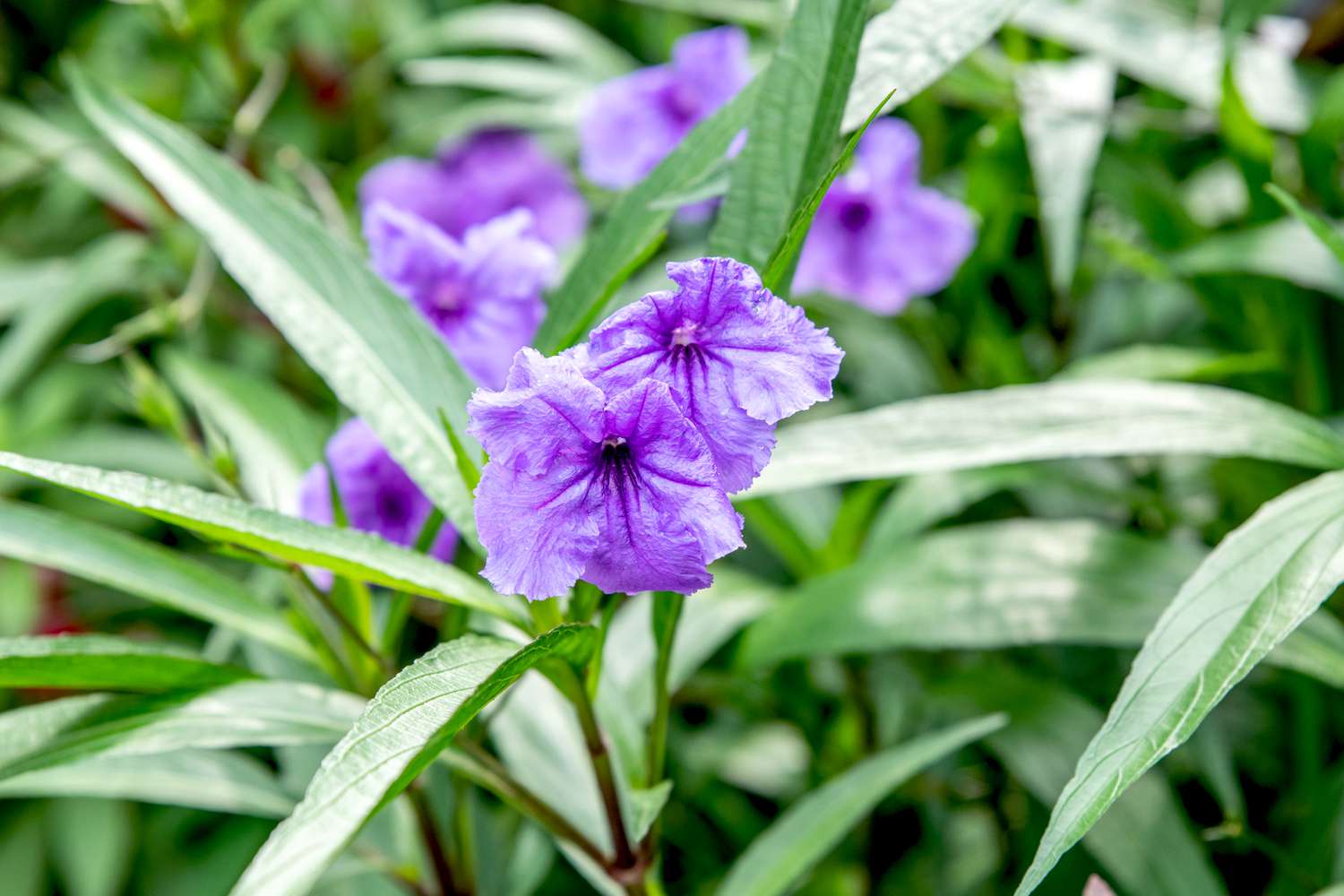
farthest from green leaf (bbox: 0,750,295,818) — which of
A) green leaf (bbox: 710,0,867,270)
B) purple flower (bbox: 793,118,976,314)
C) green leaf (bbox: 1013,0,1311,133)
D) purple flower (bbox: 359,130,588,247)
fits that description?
green leaf (bbox: 1013,0,1311,133)

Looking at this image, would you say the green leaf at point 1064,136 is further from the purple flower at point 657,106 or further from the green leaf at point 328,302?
the green leaf at point 328,302

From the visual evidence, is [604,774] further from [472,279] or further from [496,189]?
[496,189]

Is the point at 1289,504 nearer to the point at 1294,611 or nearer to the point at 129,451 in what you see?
the point at 1294,611

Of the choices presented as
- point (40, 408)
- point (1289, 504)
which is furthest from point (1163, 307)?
point (40, 408)

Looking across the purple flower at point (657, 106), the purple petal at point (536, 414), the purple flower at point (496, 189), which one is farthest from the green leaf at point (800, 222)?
the purple flower at point (496, 189)

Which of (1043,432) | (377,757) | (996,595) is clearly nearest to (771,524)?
(996,595)
